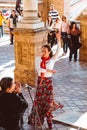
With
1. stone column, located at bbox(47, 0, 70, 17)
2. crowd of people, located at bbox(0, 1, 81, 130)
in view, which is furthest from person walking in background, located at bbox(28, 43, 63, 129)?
stone column, located at bbox(47, 0, 70, 17)

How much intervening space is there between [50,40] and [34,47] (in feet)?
17.0

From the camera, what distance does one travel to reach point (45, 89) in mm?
7004

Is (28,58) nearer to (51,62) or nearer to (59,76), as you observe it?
(59,76)

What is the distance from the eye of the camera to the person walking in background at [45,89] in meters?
6.94

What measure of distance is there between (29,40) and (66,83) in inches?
60.7

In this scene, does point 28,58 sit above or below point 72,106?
above

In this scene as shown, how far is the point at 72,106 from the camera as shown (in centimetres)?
843

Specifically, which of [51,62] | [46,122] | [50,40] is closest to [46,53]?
[51,62]

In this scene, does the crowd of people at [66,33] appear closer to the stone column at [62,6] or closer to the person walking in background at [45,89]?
the stone column at [62,6]

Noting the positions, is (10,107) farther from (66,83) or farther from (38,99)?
(66,83)

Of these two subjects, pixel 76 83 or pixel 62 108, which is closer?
pixel 62 108

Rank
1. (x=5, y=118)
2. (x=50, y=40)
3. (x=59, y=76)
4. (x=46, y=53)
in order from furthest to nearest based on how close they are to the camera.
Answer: (x=50, y=40)
(x=59, y=76)
(x=46, y=53)
(x=5, y=118)

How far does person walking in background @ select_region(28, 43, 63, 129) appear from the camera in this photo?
273 inches

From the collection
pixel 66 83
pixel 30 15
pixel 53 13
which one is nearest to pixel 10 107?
pixel 30 15
